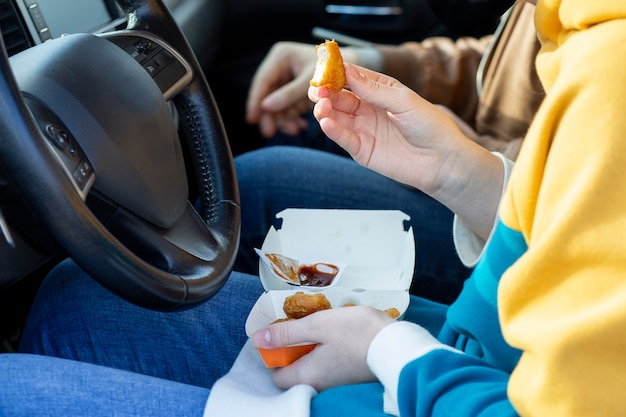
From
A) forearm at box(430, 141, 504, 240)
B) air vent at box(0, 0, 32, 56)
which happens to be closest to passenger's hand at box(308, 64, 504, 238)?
forearm at box(430, 141, 504, 240)

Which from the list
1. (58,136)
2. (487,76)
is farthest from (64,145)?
(487,76)

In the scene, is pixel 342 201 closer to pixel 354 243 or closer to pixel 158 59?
pixel 354 243

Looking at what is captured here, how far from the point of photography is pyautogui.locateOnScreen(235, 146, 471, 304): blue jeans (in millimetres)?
1303

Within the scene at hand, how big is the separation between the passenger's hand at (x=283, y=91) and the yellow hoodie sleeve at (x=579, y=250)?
2.95 feet

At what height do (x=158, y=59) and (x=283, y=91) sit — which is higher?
(x=158, y=59)

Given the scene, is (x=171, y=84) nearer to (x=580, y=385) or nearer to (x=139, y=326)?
(x=139, y=326)

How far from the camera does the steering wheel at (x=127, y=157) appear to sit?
74 centimetres

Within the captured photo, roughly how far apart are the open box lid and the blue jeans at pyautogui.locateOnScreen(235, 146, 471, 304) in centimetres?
15

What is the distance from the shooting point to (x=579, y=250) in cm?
65

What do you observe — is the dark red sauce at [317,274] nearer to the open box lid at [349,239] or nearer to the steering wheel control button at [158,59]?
the open box lid at [349,239]

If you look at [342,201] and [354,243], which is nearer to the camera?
[354,243]

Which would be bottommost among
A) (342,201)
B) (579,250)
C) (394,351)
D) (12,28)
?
(342,201)

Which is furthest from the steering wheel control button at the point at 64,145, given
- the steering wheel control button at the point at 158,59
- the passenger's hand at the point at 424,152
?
the passenger's hand at the point at 424,152

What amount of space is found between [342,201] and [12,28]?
0.57 m
